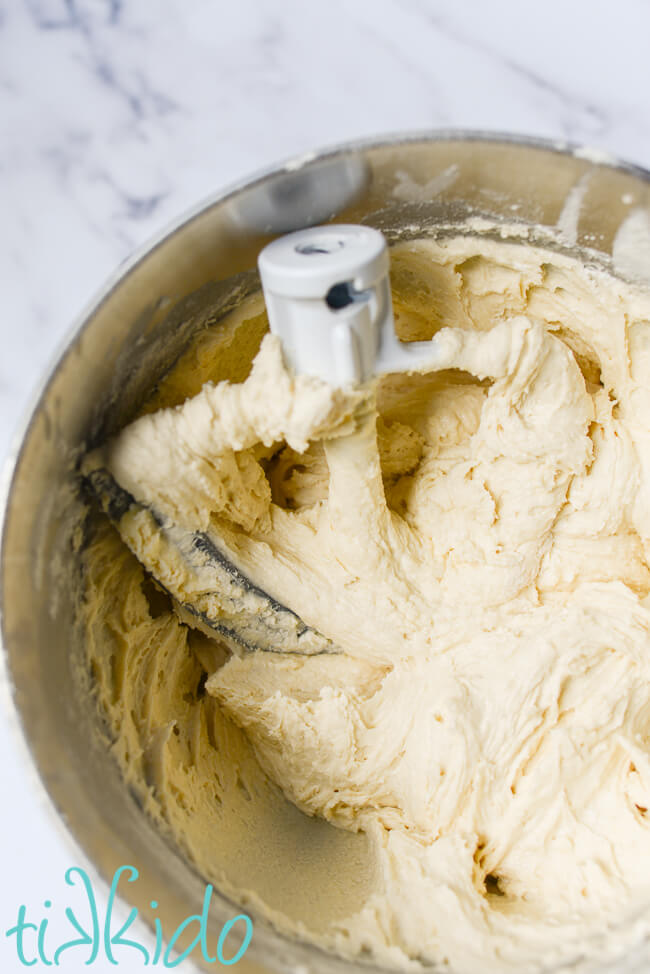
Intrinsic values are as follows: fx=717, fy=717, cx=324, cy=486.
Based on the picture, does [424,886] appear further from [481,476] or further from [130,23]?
[130,23]

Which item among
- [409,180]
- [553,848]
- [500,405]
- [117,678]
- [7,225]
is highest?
[409,180]

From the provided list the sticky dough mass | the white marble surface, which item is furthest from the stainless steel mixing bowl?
the white marble surface

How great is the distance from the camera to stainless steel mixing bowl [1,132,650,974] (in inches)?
21.3

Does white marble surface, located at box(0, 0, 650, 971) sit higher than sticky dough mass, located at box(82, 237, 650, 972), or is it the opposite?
white marble surface, located at box(0, 0, 650, 971)

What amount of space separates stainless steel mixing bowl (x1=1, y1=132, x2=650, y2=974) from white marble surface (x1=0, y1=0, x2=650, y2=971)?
1.22 feet

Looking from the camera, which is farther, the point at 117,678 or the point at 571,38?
the point at 571,38

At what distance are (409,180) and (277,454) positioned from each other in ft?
1.28

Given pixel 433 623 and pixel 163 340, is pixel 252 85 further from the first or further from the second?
pixel 433 623

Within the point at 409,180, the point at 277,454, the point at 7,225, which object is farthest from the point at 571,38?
the point at 7,225

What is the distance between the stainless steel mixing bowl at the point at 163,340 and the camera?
541 mm

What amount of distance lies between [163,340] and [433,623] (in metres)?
0.43

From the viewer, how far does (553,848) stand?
74 cm

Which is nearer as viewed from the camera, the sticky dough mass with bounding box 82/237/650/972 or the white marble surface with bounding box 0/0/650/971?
the sticky dough mass with bounding box 82/237/650/972

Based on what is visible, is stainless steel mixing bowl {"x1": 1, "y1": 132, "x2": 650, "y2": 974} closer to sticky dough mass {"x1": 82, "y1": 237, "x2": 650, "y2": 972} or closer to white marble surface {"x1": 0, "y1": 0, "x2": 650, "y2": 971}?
sticky dough mass {"x1": 82, "y1": 237, "x2": 650, "y2": 972}
